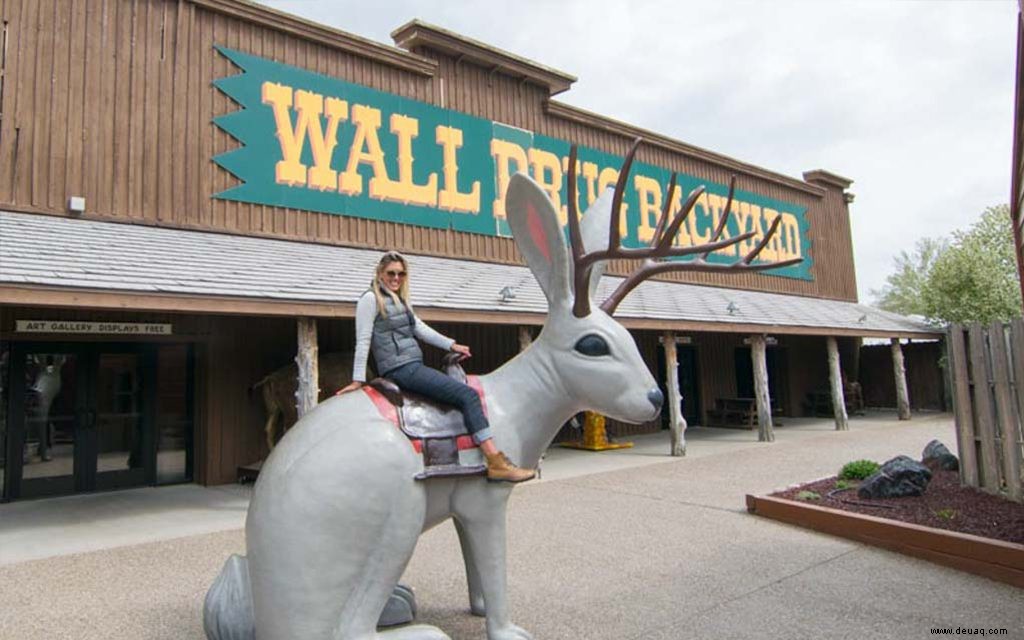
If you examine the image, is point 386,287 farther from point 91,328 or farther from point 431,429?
point 91,328

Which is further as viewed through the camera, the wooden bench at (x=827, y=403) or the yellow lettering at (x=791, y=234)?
the yellow lettering at (x=791, y=234)

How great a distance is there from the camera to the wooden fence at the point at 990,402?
242 inches

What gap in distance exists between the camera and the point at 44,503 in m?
8.10

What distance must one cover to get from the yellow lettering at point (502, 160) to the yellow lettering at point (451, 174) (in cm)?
71

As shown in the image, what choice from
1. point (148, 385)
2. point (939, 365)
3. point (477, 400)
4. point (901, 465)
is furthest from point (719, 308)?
point (477, 400)

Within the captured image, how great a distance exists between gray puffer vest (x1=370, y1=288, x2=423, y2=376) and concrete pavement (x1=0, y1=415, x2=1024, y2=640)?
167 cm

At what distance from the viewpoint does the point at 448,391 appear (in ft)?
9.86

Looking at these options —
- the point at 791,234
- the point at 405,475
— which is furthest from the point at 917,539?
the point at 791,234

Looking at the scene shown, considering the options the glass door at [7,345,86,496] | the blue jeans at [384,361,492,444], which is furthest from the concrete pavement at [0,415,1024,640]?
the blue jeans at [384,361,492,444]

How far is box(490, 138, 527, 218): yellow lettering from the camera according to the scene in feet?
43.0

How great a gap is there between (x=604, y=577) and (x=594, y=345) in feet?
7.76

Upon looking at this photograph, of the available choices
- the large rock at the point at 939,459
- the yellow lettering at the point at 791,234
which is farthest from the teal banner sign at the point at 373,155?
the yellow lettering at the point at 791,234

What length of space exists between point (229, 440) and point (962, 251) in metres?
21.3

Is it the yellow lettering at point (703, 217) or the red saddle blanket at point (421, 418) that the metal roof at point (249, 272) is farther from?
the red saddle blanket at point (421, 418)
